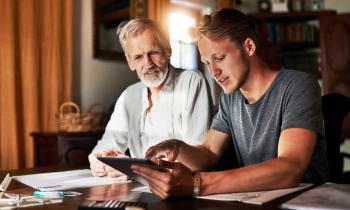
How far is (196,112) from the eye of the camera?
5.33 ft

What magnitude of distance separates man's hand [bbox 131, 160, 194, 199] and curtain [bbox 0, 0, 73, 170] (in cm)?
183

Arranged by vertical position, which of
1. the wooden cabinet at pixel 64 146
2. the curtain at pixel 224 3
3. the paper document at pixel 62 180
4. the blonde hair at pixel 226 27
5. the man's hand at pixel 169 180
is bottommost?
the wooden cabinet at pixel 64 146

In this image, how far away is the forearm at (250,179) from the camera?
1.02m

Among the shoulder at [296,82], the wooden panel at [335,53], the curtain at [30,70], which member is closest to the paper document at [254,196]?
the shoulder at [296,82]

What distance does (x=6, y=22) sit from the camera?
8.57ft

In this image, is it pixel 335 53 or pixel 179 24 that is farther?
pixel 335 53

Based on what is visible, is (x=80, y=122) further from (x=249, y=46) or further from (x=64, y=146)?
(x=249, y=46)

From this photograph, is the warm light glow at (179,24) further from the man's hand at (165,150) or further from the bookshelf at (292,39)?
the man's hand at (165,150)

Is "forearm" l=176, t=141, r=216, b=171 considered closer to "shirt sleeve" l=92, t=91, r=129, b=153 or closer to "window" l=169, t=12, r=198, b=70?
"shirt sleeve" l=92, t=91, r=129, b=153

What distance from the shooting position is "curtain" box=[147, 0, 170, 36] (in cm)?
352

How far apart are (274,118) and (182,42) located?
181cm

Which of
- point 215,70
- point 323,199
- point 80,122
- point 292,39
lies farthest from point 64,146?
point 292,39

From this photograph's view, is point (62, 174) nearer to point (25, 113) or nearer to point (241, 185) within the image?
point (241, 185)

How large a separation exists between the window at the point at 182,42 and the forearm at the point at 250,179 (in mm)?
1190
